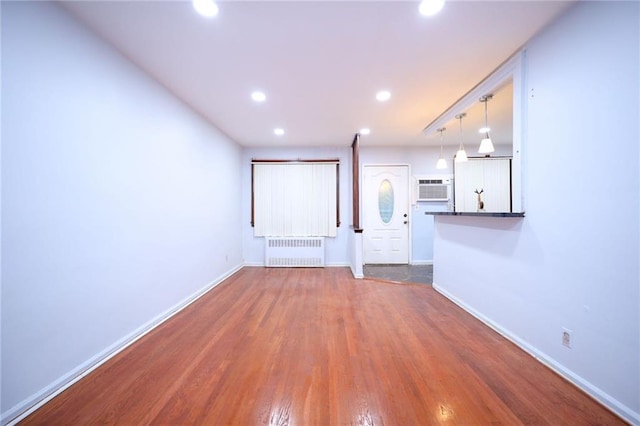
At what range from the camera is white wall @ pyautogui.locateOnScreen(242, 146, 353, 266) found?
4945 millimetres

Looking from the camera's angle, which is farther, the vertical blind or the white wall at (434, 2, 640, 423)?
the vertical blind

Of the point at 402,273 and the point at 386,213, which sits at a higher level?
the point at 386,213

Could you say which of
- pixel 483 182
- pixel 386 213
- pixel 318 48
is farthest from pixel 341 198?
pixel 318 48

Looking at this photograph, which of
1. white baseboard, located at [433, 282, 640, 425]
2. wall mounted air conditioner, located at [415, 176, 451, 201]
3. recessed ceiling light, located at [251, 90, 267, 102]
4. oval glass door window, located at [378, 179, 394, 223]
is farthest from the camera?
oval glass door window, located at [378, 179, 394, 223]

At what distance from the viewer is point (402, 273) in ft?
14.4

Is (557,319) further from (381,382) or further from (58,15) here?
(58,15)

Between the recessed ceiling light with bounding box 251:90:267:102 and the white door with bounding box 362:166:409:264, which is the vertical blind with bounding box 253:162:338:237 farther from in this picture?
the recessed ceiling light with bounding box 251:90:267:102

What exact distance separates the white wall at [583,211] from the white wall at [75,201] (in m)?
3.39

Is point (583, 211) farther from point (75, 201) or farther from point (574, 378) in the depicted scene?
point (75, 201)

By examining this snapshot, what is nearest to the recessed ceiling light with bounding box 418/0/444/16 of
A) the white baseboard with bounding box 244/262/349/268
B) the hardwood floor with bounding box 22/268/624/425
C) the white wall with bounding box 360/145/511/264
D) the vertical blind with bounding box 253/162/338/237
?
the hardwood floor with bounding box 22/268/624/425

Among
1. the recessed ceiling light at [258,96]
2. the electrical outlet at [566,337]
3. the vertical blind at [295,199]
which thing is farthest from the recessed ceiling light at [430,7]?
the vertical blind at [295,199]

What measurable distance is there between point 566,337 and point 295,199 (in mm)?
4151

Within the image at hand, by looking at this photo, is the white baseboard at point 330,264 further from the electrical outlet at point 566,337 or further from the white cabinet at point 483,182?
A: the electrical outlet at point 566,337

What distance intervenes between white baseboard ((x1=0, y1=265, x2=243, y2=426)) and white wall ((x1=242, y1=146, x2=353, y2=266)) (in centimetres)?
238
